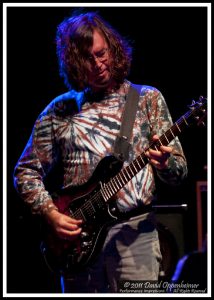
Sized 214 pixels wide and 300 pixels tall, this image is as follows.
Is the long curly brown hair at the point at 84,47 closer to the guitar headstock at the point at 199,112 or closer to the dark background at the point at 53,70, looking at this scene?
the guitar headstock at the point at 199,112

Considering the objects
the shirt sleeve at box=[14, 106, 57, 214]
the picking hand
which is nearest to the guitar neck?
the picking hand

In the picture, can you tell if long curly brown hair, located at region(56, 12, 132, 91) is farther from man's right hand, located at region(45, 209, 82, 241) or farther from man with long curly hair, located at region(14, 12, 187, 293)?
man's right hand, located at region(45, 209, 82, 241)

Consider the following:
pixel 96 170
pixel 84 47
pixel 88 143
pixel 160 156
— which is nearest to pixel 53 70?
pixel 84 47

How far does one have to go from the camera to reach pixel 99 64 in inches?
113

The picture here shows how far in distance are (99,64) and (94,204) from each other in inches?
31.4

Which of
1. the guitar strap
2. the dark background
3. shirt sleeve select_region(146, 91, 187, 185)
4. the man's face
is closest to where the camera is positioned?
shirt sleeve select_region(146, 91, 187, 185)

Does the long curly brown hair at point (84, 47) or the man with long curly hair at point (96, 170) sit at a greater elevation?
the long curly brown hair at point (84, 47)

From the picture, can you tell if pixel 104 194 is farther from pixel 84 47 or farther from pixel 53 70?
pixel 53 70

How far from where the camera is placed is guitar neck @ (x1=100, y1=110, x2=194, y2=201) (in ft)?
8.63

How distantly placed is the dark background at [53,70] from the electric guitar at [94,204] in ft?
3.35

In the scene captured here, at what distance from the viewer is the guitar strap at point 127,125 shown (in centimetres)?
271

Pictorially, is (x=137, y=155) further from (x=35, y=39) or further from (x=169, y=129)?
(x=35, y=39)

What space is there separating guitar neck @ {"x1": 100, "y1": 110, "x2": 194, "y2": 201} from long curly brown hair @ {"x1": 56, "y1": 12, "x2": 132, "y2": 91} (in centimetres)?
51

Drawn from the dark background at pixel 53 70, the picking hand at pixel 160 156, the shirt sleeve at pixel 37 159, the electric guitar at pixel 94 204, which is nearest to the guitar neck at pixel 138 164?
the electric guitar at pixel 94 204
